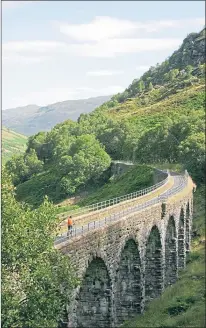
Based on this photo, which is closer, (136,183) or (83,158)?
(136,183)

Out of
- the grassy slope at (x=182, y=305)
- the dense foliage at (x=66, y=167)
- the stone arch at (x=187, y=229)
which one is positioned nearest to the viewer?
the grassy slope at (x=182, y=305)

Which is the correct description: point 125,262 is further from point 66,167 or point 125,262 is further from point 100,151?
point 66,167

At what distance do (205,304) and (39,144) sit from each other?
13659cm

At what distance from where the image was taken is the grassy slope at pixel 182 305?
42.2 meters

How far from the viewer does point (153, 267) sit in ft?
161

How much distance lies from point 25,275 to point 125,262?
70.6 feet

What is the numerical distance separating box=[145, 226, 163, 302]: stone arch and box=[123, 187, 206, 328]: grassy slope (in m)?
1.07

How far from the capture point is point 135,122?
601ft

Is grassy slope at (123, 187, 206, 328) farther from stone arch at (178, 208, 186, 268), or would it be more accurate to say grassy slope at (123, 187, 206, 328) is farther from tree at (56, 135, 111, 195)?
tree at (56, 135, 111, 195)

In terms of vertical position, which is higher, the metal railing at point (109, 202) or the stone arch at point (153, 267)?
the metal railing at point (109, 202)

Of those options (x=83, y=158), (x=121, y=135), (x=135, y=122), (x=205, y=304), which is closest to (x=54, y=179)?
(x=83, y=158)

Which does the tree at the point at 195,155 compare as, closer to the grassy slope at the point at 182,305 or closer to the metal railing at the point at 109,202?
the metal railing at the point at 109,202

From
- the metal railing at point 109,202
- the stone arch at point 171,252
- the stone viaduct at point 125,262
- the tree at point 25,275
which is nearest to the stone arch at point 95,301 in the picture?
the stone viaduct at point 125,262

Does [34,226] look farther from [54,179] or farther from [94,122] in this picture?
[94,122]
